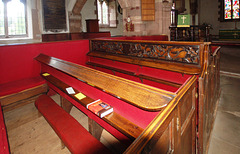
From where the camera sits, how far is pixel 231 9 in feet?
39.7

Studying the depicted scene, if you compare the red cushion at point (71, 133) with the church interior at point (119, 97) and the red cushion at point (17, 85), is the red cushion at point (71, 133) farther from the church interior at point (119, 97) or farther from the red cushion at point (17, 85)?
the red cushion at point (17, 85)

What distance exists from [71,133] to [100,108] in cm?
34

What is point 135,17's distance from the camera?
24.1 ft

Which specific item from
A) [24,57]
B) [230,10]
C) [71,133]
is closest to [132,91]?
[71,133]

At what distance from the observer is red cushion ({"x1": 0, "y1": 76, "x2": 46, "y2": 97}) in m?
2.35

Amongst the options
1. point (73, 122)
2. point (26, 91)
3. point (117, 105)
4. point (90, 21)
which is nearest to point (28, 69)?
point (26, 91)

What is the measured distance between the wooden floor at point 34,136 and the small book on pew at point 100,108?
2.05ft

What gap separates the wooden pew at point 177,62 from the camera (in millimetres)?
1656

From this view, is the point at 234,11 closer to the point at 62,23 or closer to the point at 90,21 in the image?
the point at 90,21

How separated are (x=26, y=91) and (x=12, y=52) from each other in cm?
86

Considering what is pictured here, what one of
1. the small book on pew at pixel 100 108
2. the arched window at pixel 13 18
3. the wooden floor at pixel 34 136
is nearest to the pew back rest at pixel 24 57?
the wooden floor at pixel 34 136

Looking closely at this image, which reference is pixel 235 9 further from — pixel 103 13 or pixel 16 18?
pixel 16 18

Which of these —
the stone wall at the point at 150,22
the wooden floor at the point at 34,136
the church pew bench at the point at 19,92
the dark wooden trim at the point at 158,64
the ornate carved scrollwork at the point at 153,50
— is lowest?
the wooden floor at the point at 34,136

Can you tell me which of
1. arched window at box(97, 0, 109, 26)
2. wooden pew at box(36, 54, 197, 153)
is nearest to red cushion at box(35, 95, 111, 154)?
wooden pew at box(36, 54, 197, 153)
